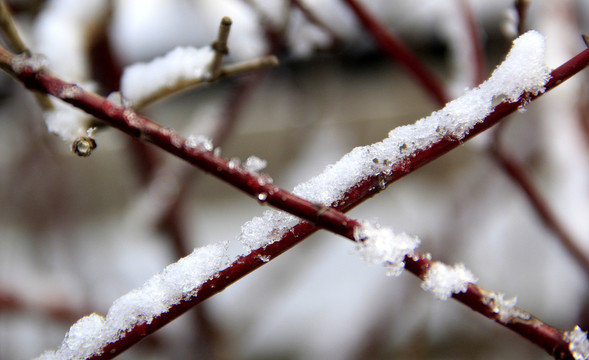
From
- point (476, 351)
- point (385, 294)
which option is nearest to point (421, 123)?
point (385, 294)

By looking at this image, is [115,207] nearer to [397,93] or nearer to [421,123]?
[397,93]

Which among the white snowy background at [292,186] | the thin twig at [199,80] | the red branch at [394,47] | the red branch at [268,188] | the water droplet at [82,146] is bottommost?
the red branch at [268,188]

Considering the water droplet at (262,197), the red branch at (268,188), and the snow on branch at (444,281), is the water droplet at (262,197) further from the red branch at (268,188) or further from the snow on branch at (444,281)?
the snow on branch at (444,281)

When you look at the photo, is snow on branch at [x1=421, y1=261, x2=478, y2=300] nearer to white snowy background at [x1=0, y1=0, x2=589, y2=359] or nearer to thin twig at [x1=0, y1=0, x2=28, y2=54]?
white snowy background at [x1=0, y1=0, x2=589, y2=359]

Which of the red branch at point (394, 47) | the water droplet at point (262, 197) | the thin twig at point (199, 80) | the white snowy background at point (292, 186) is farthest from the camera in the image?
the white snowy background at point (292, 186)

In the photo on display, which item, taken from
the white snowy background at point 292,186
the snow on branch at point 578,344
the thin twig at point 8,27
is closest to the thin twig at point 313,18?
the white snowy background at point 292,186

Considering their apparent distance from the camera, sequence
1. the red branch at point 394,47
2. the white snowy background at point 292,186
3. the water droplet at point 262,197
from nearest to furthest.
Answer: the water droplet at point 262,197, the red branch at point 394,47, the white snowy background at point 292,186
